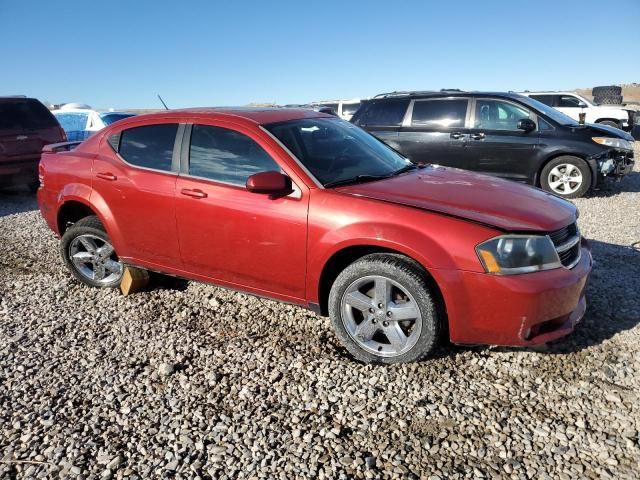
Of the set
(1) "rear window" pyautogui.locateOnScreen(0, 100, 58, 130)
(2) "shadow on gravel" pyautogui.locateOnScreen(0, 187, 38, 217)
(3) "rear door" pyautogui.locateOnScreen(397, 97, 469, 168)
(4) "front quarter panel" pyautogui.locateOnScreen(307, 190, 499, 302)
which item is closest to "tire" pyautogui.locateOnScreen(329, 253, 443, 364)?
(4) "front quarter panel" pyautogui.locateOnScreen(307, 190, 499, 302)

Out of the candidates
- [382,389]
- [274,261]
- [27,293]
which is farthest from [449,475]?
→ [27,293]

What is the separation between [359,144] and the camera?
412 cm

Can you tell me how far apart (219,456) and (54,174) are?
3396mm

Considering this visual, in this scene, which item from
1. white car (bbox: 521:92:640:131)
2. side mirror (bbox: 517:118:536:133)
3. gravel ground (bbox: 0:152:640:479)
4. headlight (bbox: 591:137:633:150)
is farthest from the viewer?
white car (bbox: 521:92:640:131)

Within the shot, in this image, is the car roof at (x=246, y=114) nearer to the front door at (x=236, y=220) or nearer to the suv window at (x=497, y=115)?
the front door at (x=236, y=220)

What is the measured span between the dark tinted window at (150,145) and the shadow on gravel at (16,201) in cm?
522

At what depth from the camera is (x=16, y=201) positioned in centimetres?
927

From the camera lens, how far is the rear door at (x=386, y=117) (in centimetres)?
920

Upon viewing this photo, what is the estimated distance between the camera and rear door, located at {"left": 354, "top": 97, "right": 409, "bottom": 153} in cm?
920

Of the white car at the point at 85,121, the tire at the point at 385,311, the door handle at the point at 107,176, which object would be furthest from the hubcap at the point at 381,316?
the white car at the point at 85,121

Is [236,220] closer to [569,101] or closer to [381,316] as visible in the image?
[381,316]

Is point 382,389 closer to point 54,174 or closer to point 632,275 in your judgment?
point 632,275

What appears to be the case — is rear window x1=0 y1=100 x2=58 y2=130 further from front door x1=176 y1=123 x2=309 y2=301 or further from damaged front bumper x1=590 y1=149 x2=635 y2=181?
damaged front bumper x1=590 y1=149 x2=635 y2=181

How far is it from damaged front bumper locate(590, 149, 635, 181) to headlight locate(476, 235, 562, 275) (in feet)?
20.6
